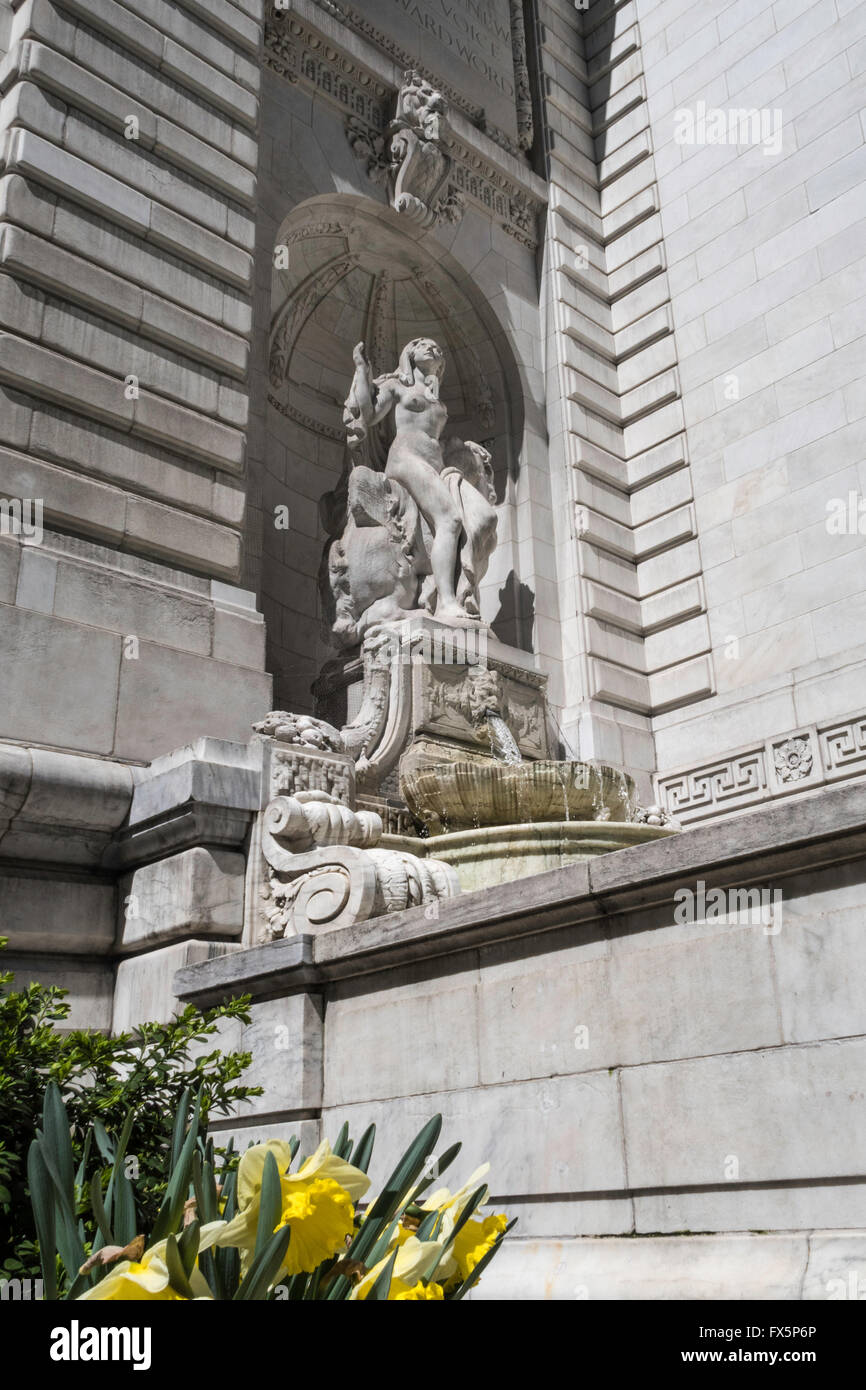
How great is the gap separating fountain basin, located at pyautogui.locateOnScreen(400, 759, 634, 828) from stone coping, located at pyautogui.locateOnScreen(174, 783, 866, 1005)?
2.64 meters

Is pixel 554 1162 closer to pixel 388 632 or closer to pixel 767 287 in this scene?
pixel 388 632

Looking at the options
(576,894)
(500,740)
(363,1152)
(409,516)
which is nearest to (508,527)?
(409,516)

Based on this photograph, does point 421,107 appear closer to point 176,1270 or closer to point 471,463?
point 471,463

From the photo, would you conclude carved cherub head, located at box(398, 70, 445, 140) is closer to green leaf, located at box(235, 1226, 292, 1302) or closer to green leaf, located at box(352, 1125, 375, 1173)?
green leaf, located at box(352, 1125, 375, 1173)

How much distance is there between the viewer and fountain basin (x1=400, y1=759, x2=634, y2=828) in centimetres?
820

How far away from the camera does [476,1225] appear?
1.85 m

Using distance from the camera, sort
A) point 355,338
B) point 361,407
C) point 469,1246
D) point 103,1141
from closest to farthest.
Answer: point 469,1246
point 103,1141
point 361,407
point 355,338

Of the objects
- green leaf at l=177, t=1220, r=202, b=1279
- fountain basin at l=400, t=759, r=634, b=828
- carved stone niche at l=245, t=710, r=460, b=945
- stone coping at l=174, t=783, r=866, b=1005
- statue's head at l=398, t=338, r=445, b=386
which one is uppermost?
statue's head at l=398, t=338, r=445, b=386

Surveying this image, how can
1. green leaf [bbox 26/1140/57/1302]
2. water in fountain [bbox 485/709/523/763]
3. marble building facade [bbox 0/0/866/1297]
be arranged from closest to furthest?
green leaf [bbox 26/1140/57/1302] → marble building facade [bbox 0/0/866/1297] → water in fountain [bbox 485/709/523/763]

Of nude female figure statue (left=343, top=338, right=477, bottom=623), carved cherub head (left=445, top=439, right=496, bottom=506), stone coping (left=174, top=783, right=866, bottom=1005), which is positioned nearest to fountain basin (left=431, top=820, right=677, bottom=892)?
stone coping (left=174, top=783, right=866, bottom=1005)

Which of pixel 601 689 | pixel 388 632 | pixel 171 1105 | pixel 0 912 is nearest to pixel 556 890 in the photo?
pixel 171 1105

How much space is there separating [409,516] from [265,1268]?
1122 centimetres

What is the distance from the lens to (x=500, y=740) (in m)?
11.2

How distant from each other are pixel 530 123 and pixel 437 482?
317 inches
